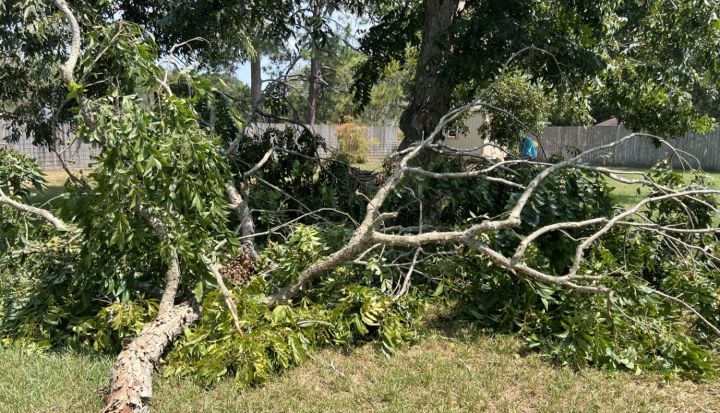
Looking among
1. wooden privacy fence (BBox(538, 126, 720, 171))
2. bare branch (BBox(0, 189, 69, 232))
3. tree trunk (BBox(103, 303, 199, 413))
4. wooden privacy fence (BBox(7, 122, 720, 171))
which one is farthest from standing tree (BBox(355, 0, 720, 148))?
wooden privacy fence (BBox(538, 126, 720, 171))

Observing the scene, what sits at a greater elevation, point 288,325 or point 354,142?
point 354,142

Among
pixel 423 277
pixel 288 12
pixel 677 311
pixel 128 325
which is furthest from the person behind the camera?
pixel 288 12

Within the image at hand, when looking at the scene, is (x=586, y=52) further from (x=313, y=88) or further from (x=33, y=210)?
(x=313, y=88)

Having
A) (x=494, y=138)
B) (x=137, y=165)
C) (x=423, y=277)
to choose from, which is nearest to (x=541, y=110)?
(x=494, y=138)

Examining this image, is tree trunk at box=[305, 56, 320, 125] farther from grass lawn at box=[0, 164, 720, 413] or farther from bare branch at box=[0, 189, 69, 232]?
grass lawn at box=[0, 164, 720, 413]

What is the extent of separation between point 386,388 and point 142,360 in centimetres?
136

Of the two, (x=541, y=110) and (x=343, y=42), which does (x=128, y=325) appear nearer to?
(x=343, y=42)

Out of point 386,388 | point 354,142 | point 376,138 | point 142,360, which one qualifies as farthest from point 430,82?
point 376,138

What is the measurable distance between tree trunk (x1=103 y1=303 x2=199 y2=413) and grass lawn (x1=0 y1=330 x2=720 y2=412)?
0.57ft

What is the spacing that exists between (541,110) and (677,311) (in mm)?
9940

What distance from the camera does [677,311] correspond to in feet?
14.9

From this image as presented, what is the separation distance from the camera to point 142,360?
10.7ft

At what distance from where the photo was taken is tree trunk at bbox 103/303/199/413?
9.71 ft

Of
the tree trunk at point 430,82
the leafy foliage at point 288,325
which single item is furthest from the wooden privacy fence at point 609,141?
the leafy foliage at point 288,325
